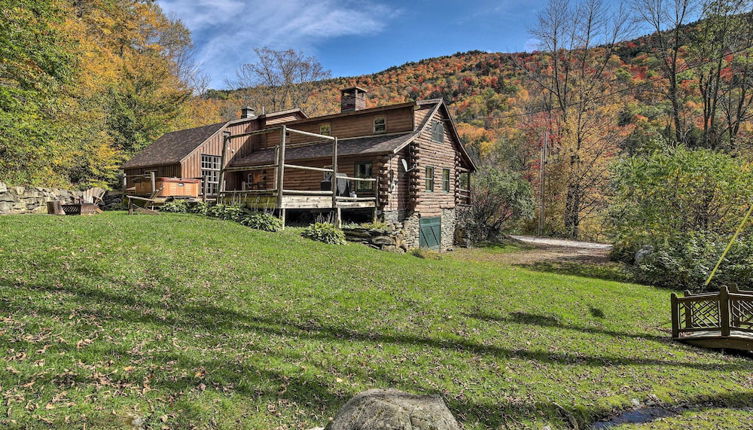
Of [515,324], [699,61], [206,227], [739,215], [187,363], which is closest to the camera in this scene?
[187,363]

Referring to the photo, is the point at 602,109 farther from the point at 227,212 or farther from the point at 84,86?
the point at 84,86

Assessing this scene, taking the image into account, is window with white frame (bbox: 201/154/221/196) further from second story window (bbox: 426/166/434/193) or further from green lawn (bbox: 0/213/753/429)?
second story window (bbox: 426/166/434/193)

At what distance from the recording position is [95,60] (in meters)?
24.5

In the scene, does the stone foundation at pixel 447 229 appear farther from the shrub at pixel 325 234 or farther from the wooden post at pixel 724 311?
the wooden post at pixel 724 311

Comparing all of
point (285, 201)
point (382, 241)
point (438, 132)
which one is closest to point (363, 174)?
point (382, 241)

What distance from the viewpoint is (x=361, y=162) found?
20.0m

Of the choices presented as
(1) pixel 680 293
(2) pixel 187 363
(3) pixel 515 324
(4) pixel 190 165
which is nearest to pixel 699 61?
Answer: (1) pixel 680 293

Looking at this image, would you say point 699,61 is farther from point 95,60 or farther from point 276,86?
point 95,60

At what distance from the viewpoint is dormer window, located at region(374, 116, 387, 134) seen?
21.3 metres

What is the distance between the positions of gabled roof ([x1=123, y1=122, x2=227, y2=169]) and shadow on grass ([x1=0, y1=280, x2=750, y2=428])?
19109 mm

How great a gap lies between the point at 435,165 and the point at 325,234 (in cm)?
1065

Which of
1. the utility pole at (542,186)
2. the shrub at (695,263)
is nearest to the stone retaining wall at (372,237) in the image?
the shrub at (695,263)

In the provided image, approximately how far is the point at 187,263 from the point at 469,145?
3812 centimetres

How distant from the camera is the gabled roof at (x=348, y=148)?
18984mm
